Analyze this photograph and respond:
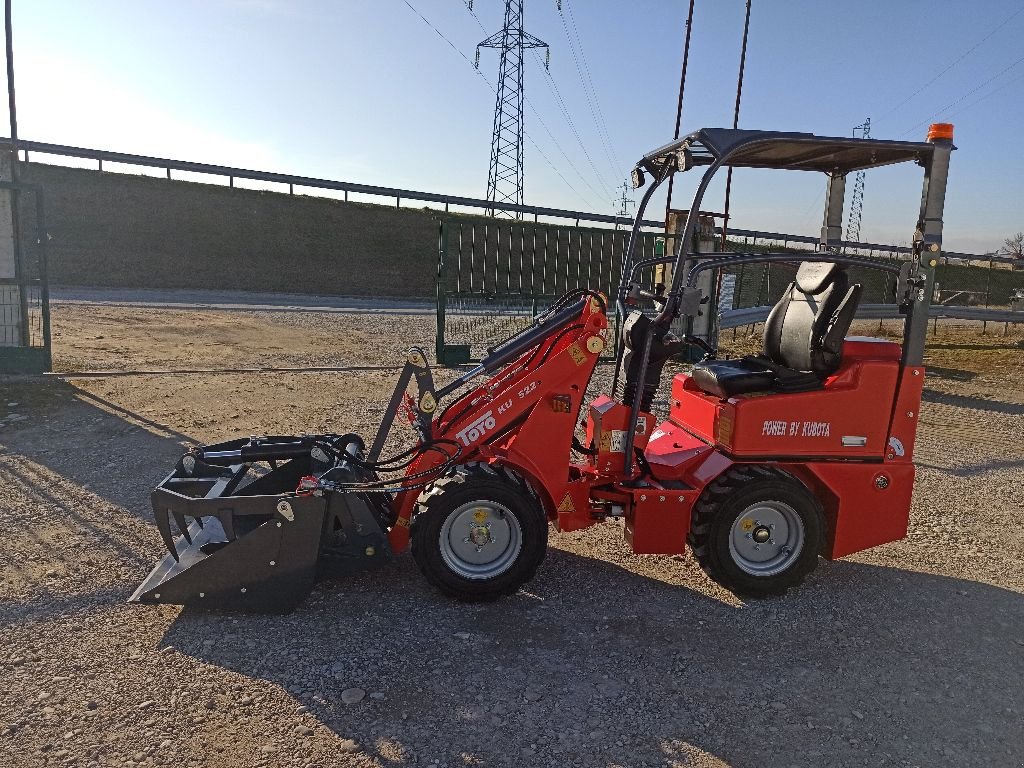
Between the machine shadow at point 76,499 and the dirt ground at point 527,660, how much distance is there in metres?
0.03

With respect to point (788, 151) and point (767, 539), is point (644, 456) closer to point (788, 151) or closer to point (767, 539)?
point (767, 539)

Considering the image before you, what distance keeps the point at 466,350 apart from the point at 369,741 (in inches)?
369

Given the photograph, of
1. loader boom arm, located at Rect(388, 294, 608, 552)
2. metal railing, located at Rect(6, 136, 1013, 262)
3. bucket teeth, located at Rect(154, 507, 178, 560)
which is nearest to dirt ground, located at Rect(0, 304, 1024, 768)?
bucket teeth, located at Rect(154, 507, 178, 560)

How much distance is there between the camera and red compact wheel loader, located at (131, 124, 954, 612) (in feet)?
13.0

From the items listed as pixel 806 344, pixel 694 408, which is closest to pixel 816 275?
pixel 806 344

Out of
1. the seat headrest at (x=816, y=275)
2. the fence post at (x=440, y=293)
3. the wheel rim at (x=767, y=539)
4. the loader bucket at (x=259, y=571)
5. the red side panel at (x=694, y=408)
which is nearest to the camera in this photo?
the loader bucket at (x=259, y=571)

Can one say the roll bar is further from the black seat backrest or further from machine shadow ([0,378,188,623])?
machine shadow ([0,378,188,623])

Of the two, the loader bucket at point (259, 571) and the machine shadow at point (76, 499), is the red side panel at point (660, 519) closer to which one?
the loader bucket at point (259, 571)

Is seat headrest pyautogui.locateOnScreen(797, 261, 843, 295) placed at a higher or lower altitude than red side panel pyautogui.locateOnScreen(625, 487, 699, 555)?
higher

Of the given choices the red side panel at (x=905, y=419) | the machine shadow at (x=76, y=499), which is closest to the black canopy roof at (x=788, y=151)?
the red side panel at (x=905, y=419)

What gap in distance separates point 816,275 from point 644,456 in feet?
5.10

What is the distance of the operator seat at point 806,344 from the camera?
4273 millimetres

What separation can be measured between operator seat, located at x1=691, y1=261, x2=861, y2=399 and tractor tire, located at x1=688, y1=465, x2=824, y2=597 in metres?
0.52

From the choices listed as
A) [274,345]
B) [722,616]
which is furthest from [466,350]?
[722,616]
